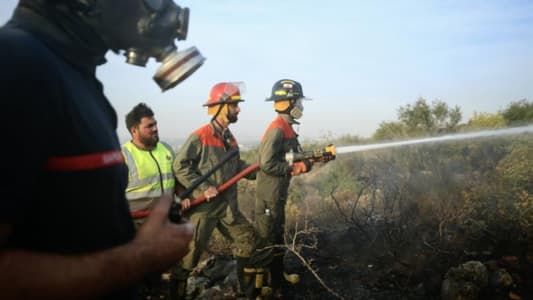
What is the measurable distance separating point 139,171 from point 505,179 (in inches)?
245

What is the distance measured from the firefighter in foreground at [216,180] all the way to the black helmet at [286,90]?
2.13 feet

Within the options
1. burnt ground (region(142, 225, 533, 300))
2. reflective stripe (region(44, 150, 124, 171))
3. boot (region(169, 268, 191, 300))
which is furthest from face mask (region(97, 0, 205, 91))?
boot (region(169, 268, 191, 300))

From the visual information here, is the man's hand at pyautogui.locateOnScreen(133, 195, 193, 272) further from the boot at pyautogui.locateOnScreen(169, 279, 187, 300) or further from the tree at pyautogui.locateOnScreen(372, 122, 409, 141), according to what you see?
the tree at pyautogui.locateOnScreen(372, 122, 409, 141)

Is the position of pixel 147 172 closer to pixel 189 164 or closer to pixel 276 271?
pixel 189 164

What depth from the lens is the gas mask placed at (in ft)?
18.9

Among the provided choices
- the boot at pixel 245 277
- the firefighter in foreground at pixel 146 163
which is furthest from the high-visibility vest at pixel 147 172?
the boot at pixel 245 277

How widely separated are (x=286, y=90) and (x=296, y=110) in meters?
0.37

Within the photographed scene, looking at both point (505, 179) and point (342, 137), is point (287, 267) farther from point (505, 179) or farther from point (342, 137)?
point (342, 137)

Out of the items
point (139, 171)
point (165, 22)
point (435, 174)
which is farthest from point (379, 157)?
point (165, 22)

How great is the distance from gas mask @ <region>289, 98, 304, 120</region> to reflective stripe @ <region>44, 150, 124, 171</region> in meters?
4.97

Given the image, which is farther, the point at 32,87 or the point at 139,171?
the point at 139,171

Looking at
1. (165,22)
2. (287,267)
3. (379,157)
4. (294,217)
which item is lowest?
(287,267)

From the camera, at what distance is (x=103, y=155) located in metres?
0.85

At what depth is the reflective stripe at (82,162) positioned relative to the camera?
731 mm
